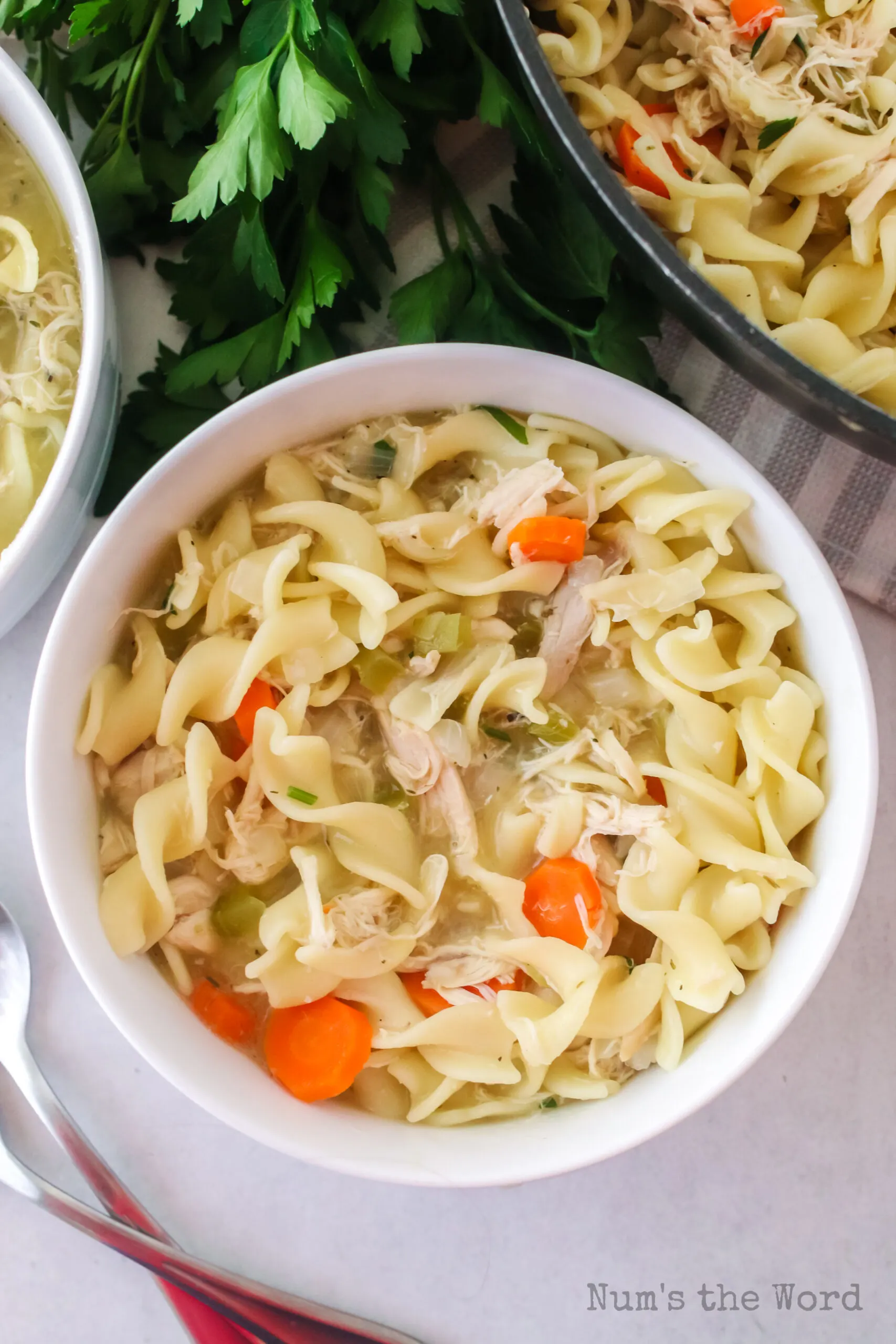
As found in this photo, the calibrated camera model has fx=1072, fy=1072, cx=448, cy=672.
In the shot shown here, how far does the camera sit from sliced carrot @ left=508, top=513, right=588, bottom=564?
1.69 metres

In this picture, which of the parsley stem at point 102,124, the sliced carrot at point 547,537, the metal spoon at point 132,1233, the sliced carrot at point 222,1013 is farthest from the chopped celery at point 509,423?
the metal spoon at point 132,1233

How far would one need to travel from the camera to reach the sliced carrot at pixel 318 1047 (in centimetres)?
166

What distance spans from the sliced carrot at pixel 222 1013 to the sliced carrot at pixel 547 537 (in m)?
0.86

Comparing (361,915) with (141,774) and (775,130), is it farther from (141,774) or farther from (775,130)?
(775,130)

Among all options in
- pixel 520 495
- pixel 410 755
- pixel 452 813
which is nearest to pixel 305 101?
pixel 520 495

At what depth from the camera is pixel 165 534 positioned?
5.60ft

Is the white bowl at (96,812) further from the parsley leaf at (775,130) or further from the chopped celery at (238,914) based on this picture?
the parsley leaf at (775,130)

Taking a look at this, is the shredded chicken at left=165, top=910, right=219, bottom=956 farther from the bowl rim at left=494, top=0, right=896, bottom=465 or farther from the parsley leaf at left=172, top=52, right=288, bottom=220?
the bowl rim at left=494, top=0, right=896, bottom=465

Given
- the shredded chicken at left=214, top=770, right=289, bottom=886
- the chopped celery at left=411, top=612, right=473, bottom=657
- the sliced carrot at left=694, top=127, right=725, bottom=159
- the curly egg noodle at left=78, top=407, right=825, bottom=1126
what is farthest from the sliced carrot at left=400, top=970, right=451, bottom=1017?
the sliced carrot at left=694, top=127, right=725, bottom=159

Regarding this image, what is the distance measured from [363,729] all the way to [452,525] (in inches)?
14.8

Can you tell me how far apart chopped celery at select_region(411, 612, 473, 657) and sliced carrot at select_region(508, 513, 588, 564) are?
0.50ft

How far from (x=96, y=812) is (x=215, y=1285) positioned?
2.86 feet

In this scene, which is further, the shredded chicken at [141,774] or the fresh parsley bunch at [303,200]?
the shredded chicken at [141,774]

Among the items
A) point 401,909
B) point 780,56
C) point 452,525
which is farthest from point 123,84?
point 401,909
